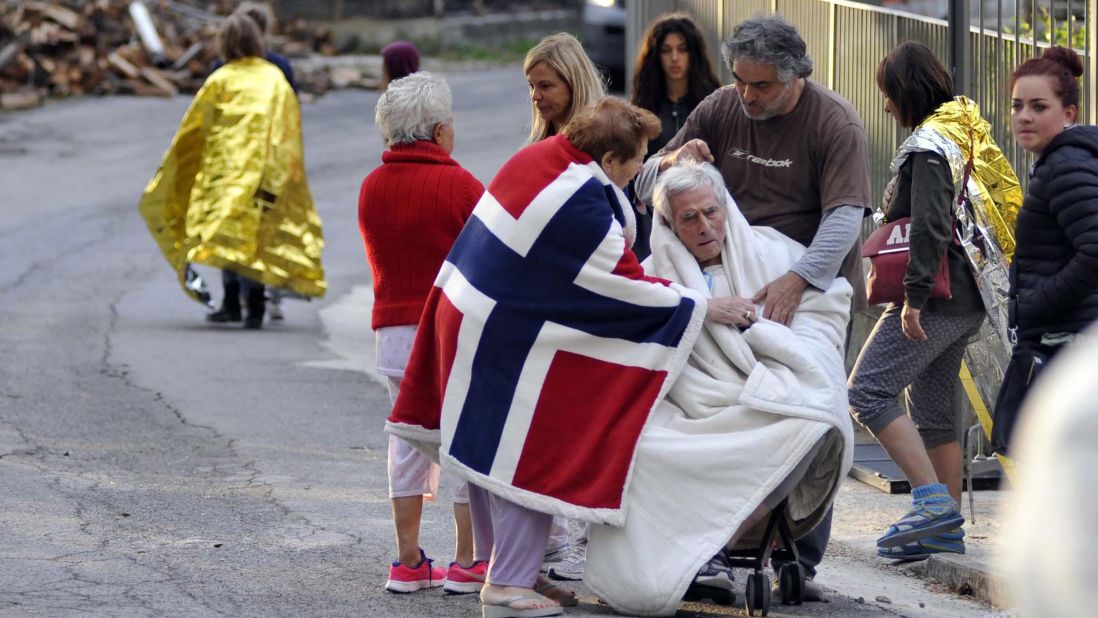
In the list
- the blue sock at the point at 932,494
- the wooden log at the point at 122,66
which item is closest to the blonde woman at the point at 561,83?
the blue sock at the point at 932,494

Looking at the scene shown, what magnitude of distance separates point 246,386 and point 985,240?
4.48 m

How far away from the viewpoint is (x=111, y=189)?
1669cm

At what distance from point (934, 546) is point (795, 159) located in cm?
143

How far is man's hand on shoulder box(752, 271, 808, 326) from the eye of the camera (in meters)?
5.16

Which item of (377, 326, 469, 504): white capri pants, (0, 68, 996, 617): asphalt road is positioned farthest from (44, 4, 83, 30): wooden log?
(377, 326, 469, 504): white capri pants

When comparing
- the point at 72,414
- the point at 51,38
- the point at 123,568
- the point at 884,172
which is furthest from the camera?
the point at 51,38

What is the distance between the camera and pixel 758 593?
502 cm

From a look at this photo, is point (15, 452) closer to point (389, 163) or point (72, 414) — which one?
point (72, 414)

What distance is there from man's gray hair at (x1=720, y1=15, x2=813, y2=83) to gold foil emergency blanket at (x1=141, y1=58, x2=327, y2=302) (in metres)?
6.03

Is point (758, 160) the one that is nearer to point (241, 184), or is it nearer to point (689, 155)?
point (689, 155)

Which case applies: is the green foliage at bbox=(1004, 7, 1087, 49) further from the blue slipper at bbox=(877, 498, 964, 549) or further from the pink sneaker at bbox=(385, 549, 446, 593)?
the pink sneaker at bbox=(385, 549, 446, 593)

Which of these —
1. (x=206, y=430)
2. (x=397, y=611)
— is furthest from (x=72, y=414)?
(x=397, y=611)

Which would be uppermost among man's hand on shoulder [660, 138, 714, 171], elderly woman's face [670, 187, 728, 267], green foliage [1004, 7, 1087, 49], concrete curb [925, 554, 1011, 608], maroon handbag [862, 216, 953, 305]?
green foliage [1004, 7, 1087, 49]

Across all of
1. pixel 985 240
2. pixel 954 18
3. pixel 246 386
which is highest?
pixel 954 18
